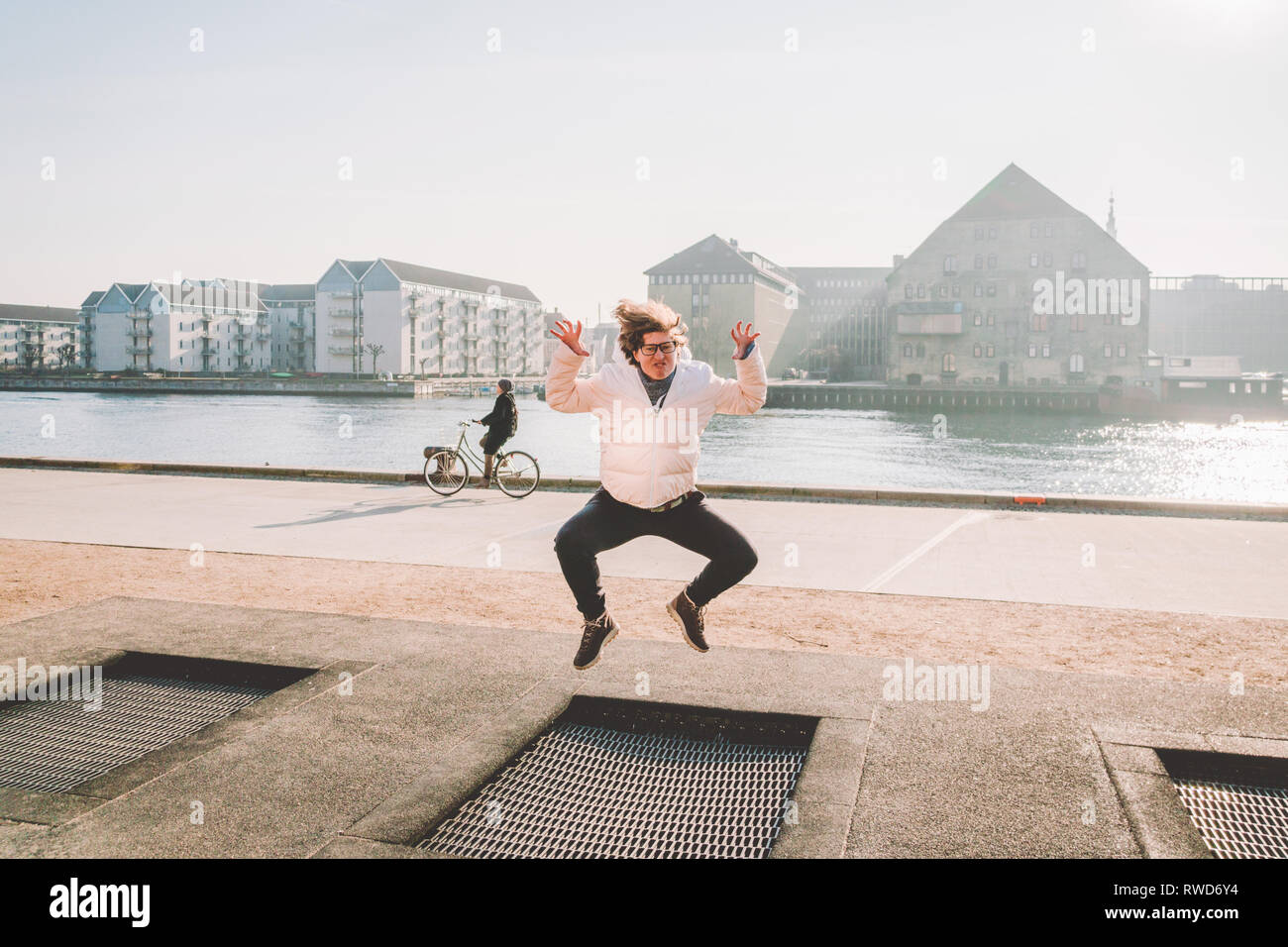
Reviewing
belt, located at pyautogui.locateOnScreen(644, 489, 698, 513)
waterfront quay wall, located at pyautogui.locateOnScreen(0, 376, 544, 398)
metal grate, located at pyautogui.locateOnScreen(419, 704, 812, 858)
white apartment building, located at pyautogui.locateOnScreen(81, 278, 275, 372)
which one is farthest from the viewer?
white apartment building, located at pyautogui.locateOnScreen(81, 278, 275, 372)

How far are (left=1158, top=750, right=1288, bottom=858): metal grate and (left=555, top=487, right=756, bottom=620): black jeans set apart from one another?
2.17 metres

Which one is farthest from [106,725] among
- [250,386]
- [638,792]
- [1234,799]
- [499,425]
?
[250,386]

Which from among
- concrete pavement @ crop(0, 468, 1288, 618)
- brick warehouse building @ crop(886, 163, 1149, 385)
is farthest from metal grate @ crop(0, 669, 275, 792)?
brick warehouse building @ crop(886, 163, 1149, 385)

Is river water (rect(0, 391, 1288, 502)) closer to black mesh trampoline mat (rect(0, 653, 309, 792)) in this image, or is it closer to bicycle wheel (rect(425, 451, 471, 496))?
bicycle wheel (rect(425, 451, 471, 496))

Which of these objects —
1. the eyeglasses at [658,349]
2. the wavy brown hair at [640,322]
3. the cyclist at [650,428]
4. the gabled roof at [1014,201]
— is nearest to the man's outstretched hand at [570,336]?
the cyclist at [650,428]

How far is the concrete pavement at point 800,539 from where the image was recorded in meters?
8.89

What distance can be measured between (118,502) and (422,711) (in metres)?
11.0

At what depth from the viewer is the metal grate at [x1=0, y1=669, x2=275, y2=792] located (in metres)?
4.62

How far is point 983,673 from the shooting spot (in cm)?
583

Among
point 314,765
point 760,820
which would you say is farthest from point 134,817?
point 760,820

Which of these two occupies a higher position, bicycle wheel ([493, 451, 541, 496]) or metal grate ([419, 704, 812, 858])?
bicycle wheel ([493, 451, 541, 496])

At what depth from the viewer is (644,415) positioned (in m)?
4.66

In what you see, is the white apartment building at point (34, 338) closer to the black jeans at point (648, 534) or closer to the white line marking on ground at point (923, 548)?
the white line marking on ground at point (923, 548)

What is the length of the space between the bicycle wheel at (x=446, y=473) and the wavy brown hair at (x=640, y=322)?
1110 centimetres
